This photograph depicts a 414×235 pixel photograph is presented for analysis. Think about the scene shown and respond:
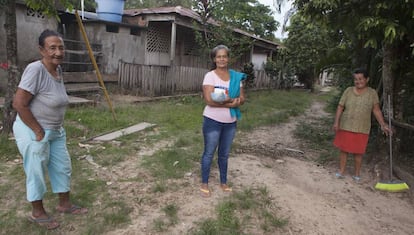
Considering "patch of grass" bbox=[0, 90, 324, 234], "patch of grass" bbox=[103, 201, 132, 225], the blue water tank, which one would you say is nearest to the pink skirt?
"patch of grass" bbox=[0, 90, 324, 234]

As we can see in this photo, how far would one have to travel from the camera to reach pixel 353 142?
412 centimetres

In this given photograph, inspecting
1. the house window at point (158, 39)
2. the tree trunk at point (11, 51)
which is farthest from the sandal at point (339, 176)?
the house window at point (158, 39)

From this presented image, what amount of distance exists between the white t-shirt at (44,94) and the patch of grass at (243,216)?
1.49 meters

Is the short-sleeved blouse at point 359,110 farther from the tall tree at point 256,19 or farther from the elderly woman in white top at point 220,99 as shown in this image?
the tall tree at point 256,19

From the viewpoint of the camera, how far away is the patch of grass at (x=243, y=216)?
2.78 metres

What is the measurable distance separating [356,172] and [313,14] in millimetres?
2188

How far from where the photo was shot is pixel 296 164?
482 cm

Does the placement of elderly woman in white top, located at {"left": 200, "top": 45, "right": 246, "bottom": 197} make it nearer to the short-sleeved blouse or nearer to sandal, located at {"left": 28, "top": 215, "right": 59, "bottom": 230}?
sandal, located at {"left": 28, "top": 215, "right": 59, "bottom": 230}

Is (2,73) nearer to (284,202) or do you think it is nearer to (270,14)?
(284,202)

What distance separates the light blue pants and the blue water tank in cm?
886

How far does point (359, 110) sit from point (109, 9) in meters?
9.02

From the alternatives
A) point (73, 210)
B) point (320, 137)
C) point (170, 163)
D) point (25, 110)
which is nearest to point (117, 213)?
point (73, 210)

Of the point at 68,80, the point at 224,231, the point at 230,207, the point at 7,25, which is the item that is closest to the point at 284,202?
the point at 230,207

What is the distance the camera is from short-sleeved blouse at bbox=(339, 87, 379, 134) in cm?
397
